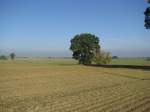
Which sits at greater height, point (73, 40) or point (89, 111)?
point (73, 40)

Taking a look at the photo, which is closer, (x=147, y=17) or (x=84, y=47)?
(x=147, y=17)

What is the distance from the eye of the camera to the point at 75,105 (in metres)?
11.0

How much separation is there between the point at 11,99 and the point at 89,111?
519 centimetres

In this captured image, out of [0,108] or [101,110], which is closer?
[101,110]

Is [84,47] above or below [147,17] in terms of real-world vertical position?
below

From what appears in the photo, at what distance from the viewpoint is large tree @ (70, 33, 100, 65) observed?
75.4 meters

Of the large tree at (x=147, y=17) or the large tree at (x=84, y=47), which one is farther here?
the large tree at (x=84, y=47)

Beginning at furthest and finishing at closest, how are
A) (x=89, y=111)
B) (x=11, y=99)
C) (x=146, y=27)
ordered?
1. (x=146, y=27)
2. (x=11, y=99)
3. (x=89, y=111)

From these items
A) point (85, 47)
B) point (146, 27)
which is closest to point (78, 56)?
point (85, 47)

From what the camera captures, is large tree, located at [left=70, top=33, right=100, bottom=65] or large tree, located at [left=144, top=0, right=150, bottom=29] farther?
large tree, located at [left=70, top=33, right=100, bottom=65]

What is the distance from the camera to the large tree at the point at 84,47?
75.4 m

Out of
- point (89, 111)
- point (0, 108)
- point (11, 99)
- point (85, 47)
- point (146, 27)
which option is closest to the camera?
point (89, 111)

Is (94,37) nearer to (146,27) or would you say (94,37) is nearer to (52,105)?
(146,27)

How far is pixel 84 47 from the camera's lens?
249ft
